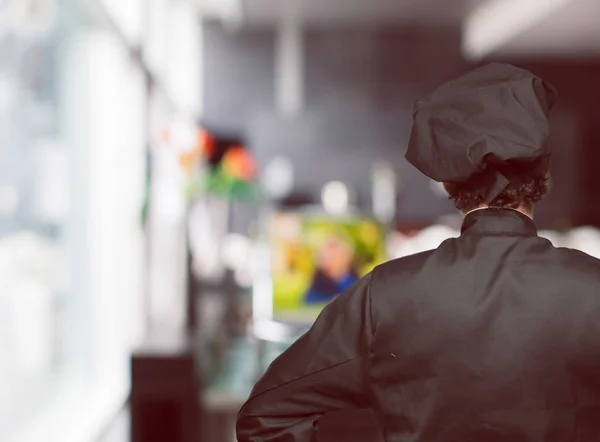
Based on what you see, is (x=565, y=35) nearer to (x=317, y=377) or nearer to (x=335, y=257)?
(x=335, y=257)

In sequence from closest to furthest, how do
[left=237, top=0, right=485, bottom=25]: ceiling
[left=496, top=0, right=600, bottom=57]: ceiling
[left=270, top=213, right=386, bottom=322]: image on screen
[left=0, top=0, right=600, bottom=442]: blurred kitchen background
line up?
[left=0, top=0, right=600, bottom=442]: blurred kitchen background → [left=270, top=213, right=386, bottom=322]: image on screen → [left=496, top=0, right=600, bottom=57]: ceiling → [left=237, top=0, right=485, bottom=25]: ceiling

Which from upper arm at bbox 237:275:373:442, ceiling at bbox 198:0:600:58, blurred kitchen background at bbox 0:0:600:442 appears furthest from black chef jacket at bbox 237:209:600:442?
ceiling at bbox 198:0:600:58

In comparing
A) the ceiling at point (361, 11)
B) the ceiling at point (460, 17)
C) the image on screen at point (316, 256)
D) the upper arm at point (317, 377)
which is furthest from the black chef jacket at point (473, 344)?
the ceiling at point (361, 11)

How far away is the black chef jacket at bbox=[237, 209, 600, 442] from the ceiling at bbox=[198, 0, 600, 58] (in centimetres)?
474

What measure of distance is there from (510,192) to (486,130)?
112 millimetres

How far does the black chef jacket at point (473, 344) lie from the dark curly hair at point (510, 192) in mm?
26

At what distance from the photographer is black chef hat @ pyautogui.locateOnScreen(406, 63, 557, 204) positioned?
1.10 metres

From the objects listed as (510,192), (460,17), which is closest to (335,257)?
(510,192)

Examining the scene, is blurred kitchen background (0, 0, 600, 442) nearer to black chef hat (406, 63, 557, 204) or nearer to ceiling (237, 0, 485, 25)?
ceiling (237, 0, 485, 25)

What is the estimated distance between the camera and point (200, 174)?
4.35 metres

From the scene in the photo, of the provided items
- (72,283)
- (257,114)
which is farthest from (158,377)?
(257,114)

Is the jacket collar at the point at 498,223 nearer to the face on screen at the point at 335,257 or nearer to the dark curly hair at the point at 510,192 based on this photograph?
the dark curly hair at the point at 510,192

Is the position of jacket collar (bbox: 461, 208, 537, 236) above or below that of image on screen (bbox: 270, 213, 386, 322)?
above

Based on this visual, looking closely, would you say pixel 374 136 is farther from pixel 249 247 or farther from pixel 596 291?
pixel 596 291
